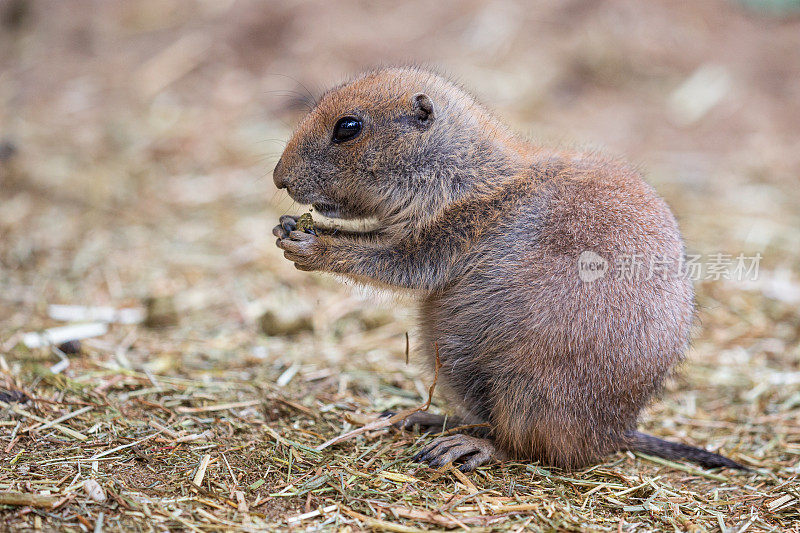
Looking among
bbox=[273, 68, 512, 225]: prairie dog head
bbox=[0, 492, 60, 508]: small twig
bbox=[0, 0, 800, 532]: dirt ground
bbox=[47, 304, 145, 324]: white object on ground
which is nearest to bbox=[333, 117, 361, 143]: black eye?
bbox=[273, 68, 512, 225]: prairie dog head

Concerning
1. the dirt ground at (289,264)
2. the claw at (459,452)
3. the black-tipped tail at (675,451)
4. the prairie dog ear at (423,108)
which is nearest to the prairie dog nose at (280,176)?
the prairie dog ear at (423,108)

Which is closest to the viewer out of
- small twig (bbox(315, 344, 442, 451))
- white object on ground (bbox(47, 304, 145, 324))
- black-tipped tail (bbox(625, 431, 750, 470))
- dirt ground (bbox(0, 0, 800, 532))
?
dirt ground (bbox(0, 0, 800, 532))

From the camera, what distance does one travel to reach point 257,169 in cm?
920

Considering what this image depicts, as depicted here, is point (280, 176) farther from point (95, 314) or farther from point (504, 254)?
point (95, 314)

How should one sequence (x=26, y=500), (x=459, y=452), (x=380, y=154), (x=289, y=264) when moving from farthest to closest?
(x=289, y=264)
(x=380, y=154)
(x=459, y=452)
(x=26, y=500)

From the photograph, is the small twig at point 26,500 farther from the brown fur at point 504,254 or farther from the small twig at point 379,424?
the brown fur at point 504,254

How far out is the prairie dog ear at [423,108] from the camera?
4039 millimetres

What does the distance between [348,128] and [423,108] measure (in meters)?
0.42

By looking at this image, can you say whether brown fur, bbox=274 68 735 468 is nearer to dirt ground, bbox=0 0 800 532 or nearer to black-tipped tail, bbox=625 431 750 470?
black-tipped tail, bbox=625 431 750 470

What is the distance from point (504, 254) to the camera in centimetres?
390

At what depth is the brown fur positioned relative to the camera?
373 cm

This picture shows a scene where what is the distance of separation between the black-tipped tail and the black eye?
2.29m

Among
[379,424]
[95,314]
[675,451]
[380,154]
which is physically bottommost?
[95,314]

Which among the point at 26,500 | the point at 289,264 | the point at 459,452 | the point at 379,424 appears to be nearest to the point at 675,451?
the point at 459,452
